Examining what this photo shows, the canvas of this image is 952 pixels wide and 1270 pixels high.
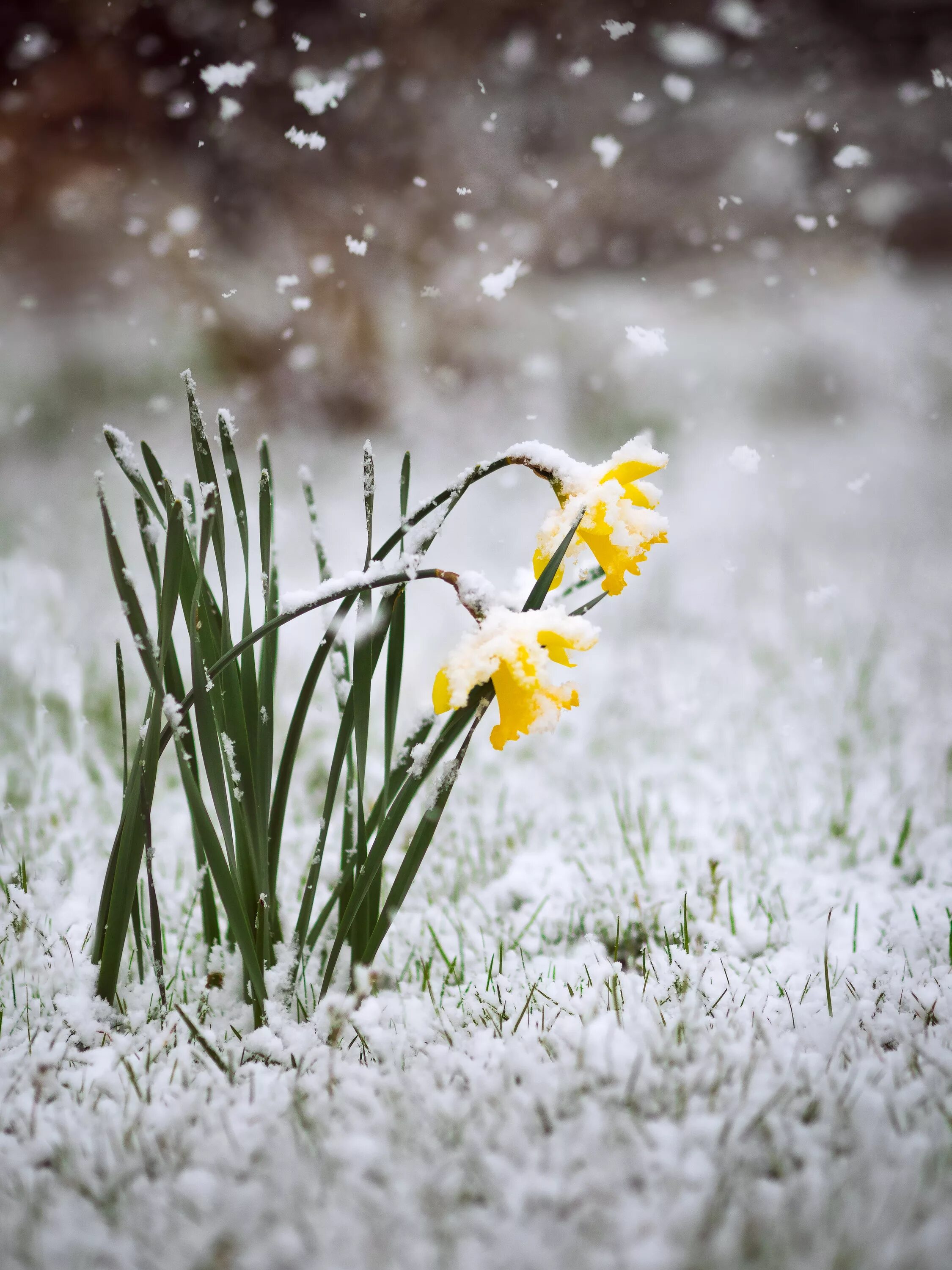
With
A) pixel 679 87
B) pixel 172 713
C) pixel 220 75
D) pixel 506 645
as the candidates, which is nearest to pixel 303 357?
pixel 220 75

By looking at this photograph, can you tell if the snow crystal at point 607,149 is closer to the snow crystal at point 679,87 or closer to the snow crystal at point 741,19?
the snow crystal at point 679,87

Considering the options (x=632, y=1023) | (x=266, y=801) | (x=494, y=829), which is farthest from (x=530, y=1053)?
(x=494, y=829)

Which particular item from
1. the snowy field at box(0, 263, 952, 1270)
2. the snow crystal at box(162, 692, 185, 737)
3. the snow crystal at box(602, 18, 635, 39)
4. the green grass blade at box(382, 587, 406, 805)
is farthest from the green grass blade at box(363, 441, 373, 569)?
the snow crystal at box(602, 18, 635, 39)

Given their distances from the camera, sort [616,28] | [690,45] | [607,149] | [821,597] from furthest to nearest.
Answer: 1. [607,149]
2. [690,45]
3. [821,597]
4. [616,28]

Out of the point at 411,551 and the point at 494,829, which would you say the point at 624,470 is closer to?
the point at 411,551

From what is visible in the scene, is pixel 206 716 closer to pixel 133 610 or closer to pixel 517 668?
pixel 133 610

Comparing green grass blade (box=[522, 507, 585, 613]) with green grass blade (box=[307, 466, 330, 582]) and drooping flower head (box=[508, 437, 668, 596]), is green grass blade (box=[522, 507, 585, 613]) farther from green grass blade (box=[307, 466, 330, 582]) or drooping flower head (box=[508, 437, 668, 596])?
green grass blade (box=[307, 466, 330, 582])
